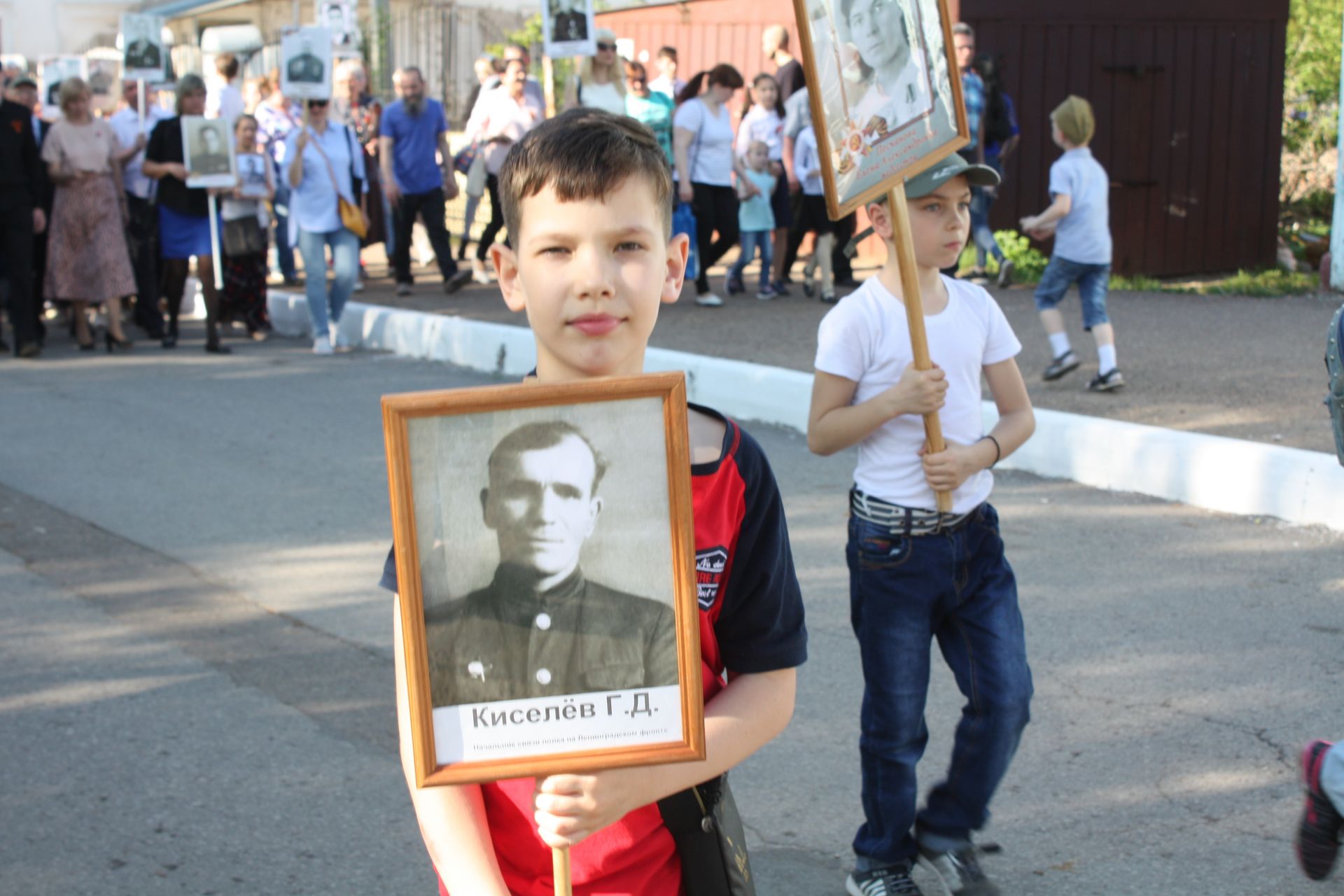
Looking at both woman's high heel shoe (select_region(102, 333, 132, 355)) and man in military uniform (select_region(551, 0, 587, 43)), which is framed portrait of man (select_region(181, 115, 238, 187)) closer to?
woman's high heel shoe (select_region(102, 333, 132, 355))

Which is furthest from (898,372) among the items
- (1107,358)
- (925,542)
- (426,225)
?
(426,225)

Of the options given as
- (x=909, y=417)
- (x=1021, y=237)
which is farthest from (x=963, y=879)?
(x=1021, y=237)

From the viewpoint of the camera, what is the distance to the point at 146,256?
42.4ft

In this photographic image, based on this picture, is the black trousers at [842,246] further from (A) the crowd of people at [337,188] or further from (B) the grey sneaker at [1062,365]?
(B) the grey sneaker at [1062,365]

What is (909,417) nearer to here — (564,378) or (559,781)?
(564,378)

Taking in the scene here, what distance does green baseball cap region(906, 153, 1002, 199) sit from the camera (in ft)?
11.2

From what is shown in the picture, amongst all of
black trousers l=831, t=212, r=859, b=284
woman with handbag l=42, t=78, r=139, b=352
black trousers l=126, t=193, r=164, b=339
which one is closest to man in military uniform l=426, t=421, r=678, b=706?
woman with handbag l=42, t=78, r=139, b=352

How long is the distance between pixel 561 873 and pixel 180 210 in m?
11.2

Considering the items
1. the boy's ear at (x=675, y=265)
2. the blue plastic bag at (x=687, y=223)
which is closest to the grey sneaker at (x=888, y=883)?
the boy's ear at (x=675, y=265)

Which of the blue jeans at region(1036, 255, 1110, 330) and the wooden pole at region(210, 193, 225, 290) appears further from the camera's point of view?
the wooden pole at region(210, 193, 225, 290)

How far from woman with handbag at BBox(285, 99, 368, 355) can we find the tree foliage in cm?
1075

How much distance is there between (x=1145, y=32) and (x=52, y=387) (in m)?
10.4

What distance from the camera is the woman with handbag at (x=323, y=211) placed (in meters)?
11.4

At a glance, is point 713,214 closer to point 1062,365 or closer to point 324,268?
point 324,268
